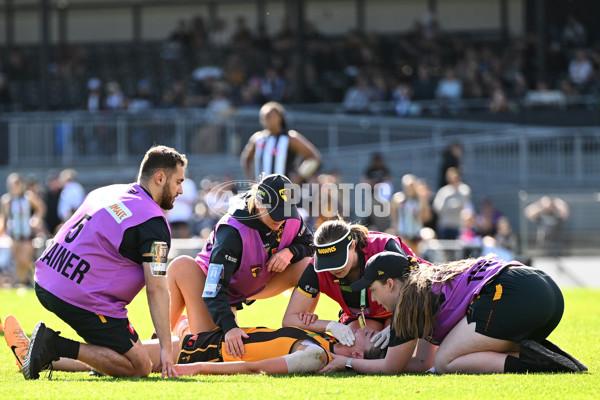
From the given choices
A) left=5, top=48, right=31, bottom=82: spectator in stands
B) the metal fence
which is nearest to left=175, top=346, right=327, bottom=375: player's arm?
the metal fence

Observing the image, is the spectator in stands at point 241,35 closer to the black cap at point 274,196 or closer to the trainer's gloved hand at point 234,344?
the black cap at point 274,196

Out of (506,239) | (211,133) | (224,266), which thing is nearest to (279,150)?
(224,266)

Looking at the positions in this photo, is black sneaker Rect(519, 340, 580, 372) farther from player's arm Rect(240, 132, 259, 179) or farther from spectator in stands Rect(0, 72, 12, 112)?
spectator in stands Rect(0, 72, 12, 112)

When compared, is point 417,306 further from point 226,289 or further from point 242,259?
point 242,259

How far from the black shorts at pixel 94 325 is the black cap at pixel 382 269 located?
157 centimetres

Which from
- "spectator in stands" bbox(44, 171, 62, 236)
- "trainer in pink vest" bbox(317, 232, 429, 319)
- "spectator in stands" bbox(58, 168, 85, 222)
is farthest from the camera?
"spectator in stands" bbox(44, 171, 62, 236)

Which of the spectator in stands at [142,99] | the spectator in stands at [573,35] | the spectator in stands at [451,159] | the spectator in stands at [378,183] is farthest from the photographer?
the spectator in stands at [573,35]

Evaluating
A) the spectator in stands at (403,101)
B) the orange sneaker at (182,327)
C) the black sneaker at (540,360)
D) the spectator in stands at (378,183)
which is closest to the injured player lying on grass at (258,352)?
the orange sneaker at (182,327)

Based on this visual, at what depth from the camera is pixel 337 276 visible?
22.6ft

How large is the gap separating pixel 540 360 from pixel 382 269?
1204 mm

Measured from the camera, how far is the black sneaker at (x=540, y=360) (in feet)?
20.8

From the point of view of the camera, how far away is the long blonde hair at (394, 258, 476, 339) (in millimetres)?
6176

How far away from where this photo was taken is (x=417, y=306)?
616 cm

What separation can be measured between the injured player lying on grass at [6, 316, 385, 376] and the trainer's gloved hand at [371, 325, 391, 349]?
0.05 m
